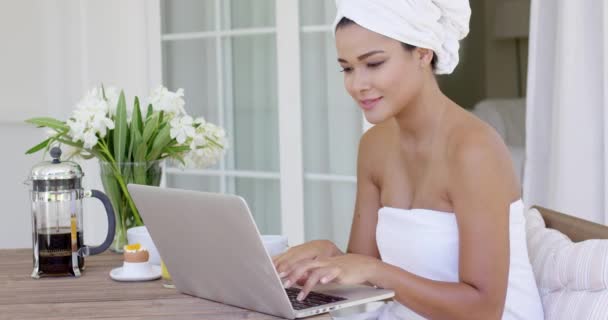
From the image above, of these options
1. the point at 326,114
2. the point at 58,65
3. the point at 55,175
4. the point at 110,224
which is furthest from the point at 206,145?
the point at 58,65

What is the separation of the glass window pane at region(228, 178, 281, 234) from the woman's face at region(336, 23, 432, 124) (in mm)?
2317

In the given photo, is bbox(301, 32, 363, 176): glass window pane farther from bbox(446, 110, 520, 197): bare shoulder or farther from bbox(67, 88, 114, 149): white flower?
bbox(446, 110, 520, 197): bare shoulder

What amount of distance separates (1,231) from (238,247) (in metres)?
3.52

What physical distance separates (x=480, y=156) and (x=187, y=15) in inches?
109

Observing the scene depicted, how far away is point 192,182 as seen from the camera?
4.54 metres

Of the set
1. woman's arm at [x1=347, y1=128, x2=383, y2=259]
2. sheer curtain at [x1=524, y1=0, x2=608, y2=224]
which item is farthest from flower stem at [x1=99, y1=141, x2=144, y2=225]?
sheer curtain at [x1=524, y1=0, x2=608, y2=224]

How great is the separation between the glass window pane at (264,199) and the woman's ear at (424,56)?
2282mm

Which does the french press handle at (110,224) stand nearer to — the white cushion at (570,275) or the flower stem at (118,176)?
the flower stem at (118,176)

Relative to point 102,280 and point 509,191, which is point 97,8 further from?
point 509,191

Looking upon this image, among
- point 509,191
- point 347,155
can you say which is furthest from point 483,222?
point 347,155

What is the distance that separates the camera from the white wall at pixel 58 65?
14.7 ft

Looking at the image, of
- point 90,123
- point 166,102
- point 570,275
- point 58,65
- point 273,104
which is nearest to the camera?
point 570,275

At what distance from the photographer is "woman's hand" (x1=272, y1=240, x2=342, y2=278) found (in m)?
1.82

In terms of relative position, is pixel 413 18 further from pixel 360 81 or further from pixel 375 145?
pixel 375 145
